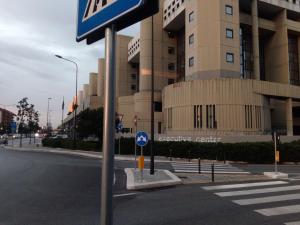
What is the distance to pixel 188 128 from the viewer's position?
39.3 m

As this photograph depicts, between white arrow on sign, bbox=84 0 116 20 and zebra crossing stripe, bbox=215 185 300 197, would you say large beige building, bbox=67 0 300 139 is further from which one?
white arrow on sign, bbox=84 0 116 20

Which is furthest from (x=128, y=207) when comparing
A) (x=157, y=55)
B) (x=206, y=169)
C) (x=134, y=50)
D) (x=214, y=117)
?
(x=134, y=50)

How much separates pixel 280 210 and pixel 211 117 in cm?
A: 2898

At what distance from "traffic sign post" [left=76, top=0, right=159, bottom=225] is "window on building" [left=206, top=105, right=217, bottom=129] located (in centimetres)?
3562

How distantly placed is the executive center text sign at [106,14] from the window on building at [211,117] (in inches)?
1394

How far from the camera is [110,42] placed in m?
2.36

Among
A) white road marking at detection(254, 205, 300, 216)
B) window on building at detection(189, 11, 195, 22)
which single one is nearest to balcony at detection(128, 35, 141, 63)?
window on building at detection(189, 11, 195, 22)

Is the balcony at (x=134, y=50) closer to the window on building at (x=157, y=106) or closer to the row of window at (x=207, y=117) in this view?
the window on building at (x=157, y=106)

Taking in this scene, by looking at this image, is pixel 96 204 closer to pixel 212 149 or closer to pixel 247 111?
pixel 212 149

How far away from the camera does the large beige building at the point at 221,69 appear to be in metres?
37.2

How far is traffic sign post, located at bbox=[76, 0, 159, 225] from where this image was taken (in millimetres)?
2191

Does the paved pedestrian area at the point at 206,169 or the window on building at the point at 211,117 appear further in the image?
the window on building at the point at 211,117

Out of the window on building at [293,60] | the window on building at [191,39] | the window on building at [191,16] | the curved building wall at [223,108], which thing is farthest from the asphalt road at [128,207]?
the window on building at [293,60]

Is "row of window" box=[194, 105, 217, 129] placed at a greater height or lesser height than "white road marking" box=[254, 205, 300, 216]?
greater
